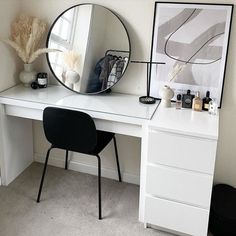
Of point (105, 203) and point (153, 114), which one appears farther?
point (105, 203)

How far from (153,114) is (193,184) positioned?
1.49 feet

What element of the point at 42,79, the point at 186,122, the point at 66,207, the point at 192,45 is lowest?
the point at 66,207

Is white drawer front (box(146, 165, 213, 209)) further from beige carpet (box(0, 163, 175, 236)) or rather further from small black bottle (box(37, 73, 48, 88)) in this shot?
small black bottle (box(37, 73, 48, 88))

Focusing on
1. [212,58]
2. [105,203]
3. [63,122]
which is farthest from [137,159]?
[212,58]

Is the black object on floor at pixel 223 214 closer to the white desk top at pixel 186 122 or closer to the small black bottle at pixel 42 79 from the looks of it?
the white desk top at pixel 186 122

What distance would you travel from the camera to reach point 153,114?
1.93m

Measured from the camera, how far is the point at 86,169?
8.52 ft

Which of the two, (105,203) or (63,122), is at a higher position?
(63,122)

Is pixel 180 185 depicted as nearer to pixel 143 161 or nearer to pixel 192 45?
A: pixel 143 161

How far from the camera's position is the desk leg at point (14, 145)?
7.54 ft

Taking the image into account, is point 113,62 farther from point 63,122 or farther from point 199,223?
point 199,223

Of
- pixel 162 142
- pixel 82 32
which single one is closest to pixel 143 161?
pixel 162 142

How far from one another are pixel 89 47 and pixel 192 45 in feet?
2.22

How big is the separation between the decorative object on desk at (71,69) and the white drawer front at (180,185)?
2.70 feet
